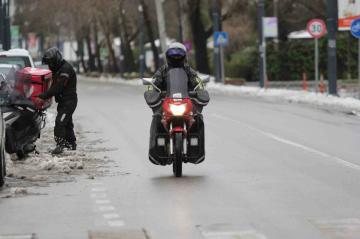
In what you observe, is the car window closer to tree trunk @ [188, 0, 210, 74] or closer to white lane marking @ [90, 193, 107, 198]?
white lane marking @ [90, 193, 107, 198]

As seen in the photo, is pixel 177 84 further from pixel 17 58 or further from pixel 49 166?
pixel 17 58

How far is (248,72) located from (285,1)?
17.7 ft

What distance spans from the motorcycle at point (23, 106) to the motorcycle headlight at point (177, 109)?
107 inches

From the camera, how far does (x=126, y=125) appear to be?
25.3 meters

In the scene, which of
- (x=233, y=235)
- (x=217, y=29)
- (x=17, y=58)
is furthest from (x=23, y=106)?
(x=217, y=29)

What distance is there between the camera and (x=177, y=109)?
13.6 m

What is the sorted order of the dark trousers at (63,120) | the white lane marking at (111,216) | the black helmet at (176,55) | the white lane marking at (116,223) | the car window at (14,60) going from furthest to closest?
the car window at (14,60)
the dark trousers at (63,120)
the black helmet at (176,55)
the white lane marking at (111,216)
the white lane marking at (116,223)

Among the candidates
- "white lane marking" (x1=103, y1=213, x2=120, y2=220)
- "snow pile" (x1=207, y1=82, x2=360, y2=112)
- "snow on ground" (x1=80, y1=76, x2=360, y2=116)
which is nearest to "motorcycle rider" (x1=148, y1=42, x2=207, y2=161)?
"white lane marking" (x1=103, y1=213, x2=120, y2=220)

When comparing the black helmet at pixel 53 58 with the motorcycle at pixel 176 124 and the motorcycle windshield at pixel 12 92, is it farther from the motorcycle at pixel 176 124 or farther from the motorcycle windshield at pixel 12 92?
the motorcycle at pixel 176 124

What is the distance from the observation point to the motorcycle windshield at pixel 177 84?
13703 mm

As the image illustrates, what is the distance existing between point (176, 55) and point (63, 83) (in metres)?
3.95

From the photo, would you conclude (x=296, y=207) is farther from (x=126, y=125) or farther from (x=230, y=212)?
(x=126, y=125)

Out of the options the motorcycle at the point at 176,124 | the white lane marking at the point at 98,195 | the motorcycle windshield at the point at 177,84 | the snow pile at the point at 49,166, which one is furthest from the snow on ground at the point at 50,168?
the motorcycle windshield at the point at 177,84

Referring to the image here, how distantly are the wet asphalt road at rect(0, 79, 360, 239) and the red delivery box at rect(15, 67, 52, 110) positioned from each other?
145 centimetres
